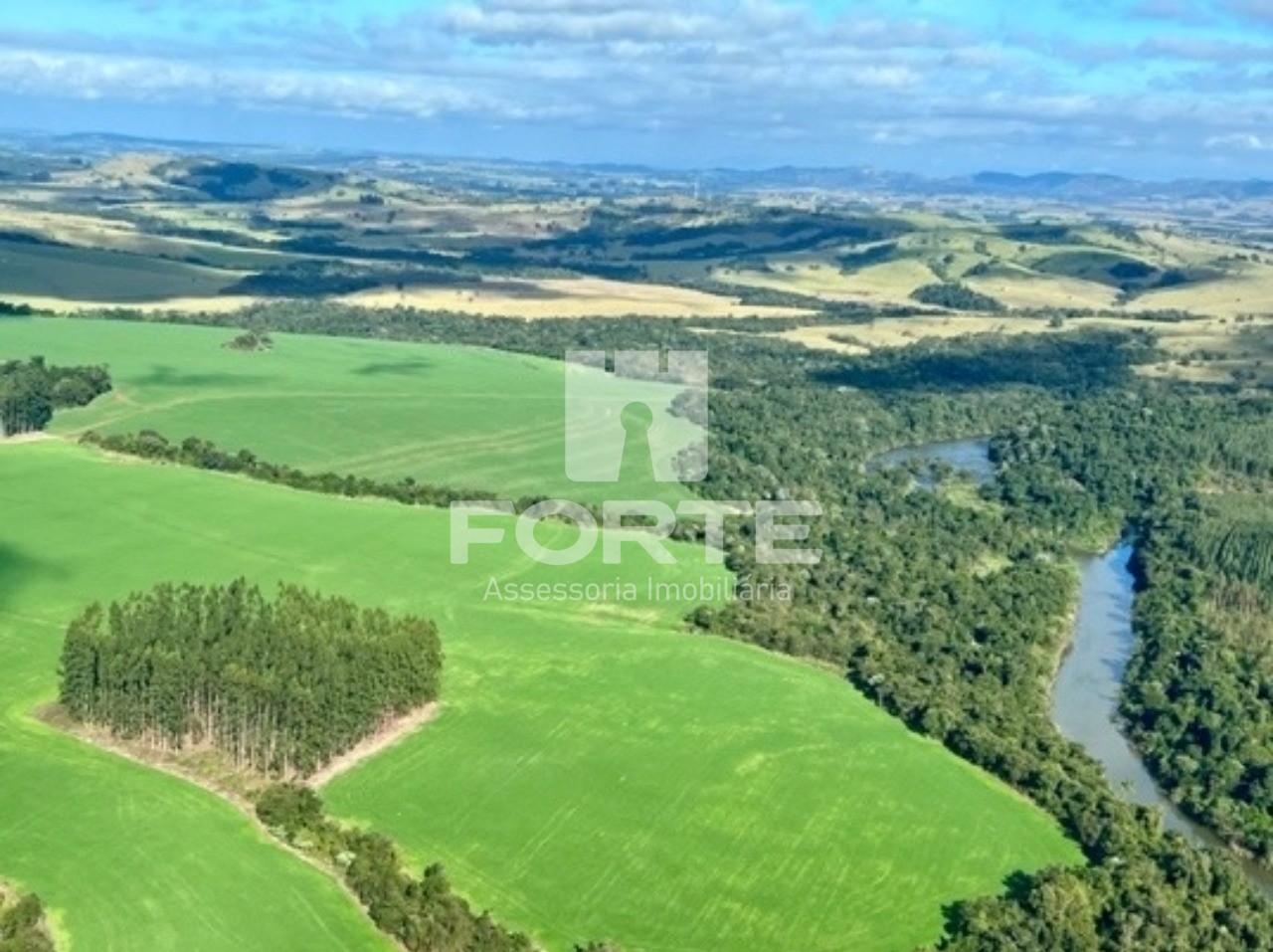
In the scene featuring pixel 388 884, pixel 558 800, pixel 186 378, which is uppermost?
pixel 186 378

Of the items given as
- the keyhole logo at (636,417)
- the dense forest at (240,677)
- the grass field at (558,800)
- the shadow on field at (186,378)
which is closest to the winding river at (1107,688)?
the grass field at (558,800)

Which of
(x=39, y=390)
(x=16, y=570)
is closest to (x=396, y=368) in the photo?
(x=39, y=390)

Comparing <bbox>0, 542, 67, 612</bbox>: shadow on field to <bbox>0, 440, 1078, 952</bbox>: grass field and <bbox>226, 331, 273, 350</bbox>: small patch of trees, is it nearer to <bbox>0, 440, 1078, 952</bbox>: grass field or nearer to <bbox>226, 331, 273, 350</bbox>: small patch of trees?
<bbox>0, 440, 1078, 952</bbox>: grass field

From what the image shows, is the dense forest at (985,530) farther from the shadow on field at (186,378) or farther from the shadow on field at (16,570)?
the shadow on field at (186,378)

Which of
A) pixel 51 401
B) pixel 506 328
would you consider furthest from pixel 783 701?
pixel 506 328

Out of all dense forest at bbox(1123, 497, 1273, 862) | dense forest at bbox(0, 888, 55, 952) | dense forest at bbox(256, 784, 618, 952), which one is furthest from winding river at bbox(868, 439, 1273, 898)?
dense forest at bbox(0, 888, 55, 952)

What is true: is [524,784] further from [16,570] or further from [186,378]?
[186,378]
